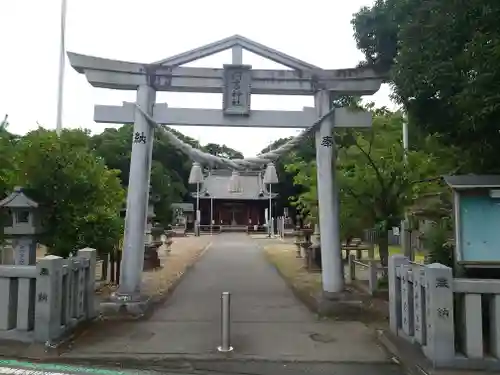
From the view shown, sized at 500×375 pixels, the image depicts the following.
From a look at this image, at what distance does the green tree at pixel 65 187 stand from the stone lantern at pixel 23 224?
52 cm

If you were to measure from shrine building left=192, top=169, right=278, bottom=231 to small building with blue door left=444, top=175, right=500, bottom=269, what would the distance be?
48.5m

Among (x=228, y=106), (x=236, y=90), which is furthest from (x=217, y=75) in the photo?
(x=228, y=106)

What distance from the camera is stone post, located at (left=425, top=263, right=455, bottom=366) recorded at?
549cm

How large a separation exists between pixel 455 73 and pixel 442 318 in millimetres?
3166

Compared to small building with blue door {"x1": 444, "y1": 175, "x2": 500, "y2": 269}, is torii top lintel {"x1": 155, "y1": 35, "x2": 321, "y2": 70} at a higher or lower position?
higher

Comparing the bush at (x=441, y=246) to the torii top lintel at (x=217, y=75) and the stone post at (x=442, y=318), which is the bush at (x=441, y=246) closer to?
the stone post at (x=442, y=318)

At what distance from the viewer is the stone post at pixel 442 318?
549 cm

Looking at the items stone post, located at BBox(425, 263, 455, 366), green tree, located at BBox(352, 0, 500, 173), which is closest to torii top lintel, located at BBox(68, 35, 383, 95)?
green tree, located at BBox(352, 0, 500, 173)

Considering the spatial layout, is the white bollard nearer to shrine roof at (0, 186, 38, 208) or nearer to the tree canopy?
the tree canopy

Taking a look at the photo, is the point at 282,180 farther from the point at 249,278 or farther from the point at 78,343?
the point at 78,343

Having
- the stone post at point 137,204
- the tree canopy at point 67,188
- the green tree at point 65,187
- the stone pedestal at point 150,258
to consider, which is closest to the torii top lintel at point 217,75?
the stone post at point 137,204

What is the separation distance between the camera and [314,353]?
668 centimetres

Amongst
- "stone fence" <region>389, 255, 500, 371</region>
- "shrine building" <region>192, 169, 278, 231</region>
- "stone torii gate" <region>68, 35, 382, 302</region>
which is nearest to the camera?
"stone fence" <region>389, 255, 500, 371</region>

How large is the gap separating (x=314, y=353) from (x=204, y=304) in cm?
457
